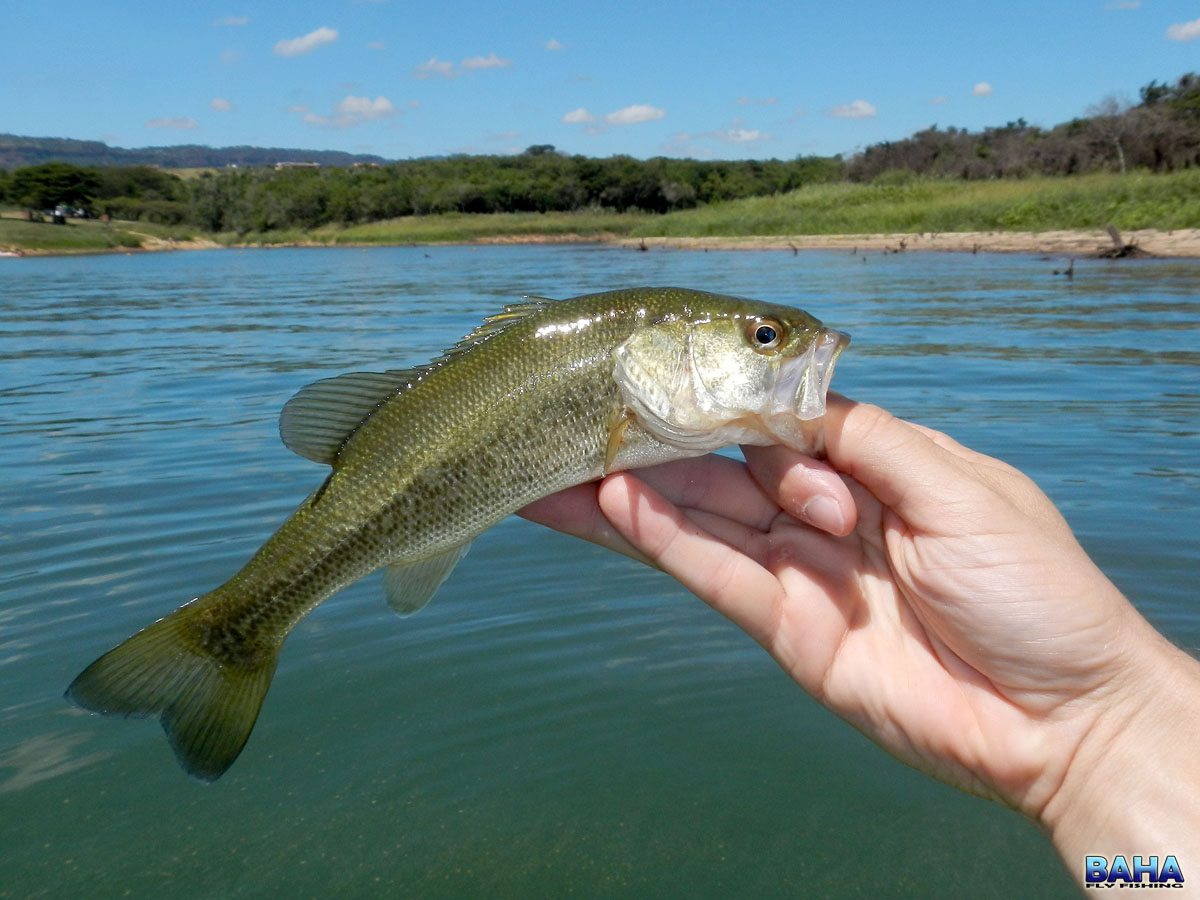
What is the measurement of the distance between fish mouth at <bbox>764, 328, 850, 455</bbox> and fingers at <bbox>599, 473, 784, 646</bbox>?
532mm

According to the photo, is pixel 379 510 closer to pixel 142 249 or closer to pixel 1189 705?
pixel 1189 705

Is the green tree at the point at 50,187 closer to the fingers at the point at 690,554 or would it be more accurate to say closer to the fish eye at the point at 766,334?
the fingers at the point at 690,554

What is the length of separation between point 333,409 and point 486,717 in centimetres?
241

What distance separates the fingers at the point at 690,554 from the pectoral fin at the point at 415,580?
629mm

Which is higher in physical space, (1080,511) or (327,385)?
(327,385)

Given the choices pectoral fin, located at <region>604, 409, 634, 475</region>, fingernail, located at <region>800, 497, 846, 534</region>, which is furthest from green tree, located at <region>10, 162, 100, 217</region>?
fingernail, located at <region>800, 497, 846, 534</region>

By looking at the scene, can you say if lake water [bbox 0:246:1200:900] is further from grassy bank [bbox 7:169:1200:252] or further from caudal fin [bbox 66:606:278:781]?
grassy bank [bbox 7:169:1200:252]

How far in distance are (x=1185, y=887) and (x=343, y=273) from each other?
162ft

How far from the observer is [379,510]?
3.39 metres

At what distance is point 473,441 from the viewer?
3.36m

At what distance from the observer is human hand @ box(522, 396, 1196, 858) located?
2.89 m

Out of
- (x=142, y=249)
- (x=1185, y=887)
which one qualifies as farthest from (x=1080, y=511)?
(x=142, y=249)

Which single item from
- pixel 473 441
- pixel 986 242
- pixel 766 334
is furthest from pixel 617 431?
pixel 986 242

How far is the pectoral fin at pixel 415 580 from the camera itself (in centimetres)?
352
